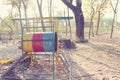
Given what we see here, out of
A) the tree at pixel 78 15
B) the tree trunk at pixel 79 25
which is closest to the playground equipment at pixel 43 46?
the tree at pixel 78 15

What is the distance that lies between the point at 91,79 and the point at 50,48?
135 cm

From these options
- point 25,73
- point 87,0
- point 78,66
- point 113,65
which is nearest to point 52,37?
point 25,73

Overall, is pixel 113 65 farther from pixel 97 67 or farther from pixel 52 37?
pixel 52 37

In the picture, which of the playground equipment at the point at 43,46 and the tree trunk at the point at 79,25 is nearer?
the playground equipment at the point at 43,46

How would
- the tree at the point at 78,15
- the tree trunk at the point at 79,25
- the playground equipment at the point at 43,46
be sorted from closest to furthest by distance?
the playground equipment at the point at 43,46 → the tree at the point at 78,15 → the tree trunk at the point at 79,25

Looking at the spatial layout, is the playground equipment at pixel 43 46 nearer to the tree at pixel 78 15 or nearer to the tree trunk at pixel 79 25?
the tree at pixel 78 15

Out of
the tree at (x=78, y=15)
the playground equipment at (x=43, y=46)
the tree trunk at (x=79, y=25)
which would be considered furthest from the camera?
the tree trunk at (x=79, y=25)

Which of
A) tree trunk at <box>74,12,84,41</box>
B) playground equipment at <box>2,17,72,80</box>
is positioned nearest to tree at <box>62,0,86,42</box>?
tree trunk at <box>74,12,84,41</box>

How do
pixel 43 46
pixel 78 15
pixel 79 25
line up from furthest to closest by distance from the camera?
pixel 79 25 < pixel 78 15 < pixel 43 46

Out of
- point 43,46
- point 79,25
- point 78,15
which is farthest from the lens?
point 79,25

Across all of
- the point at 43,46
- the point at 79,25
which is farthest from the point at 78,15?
the point at 43,46

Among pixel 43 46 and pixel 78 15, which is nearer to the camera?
pixel 43 46

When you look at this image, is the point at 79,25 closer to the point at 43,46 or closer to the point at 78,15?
the point at 78,15

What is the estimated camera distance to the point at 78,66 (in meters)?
8.27
